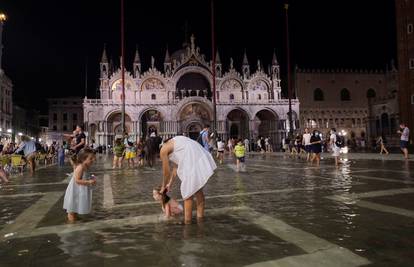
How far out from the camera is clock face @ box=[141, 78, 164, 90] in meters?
55.5

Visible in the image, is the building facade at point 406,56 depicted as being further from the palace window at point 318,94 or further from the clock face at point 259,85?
the palace window at point 318,94

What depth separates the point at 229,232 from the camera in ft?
15.7

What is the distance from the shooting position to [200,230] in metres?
4.91

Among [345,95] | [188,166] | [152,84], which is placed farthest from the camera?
[345,95]

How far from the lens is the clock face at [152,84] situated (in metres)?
55.5

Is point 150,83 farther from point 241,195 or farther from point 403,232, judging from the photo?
point 403,232

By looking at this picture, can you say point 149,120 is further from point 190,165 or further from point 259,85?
point 190,165

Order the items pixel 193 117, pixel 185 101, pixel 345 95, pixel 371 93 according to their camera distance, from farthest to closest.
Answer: pixel 371 93 < pixel 345 95 < pixel 193 117 < pixel 185 101

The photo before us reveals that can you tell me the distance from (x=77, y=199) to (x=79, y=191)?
137mm

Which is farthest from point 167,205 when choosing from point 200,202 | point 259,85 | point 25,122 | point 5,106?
point 25,122

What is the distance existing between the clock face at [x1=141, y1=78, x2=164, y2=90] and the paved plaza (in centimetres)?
4825

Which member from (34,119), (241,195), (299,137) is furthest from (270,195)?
(34,119)

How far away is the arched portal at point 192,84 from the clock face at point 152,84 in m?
2.65

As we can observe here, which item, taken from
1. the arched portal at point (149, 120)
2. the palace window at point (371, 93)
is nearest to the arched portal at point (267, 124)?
the arched portal at point (149, 120)
